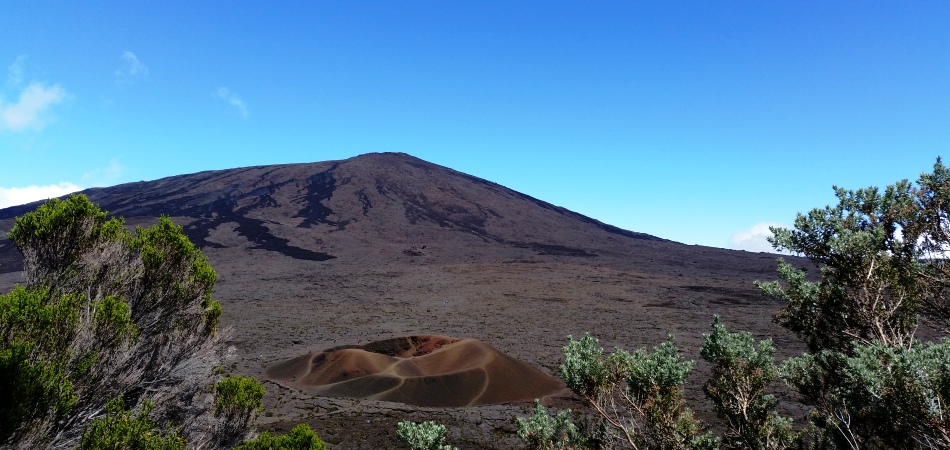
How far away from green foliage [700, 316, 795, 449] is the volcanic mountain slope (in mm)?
6251

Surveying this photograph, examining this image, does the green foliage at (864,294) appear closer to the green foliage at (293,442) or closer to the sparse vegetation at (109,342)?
the green foliage at (293,442)

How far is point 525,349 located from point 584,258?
97.9 ft

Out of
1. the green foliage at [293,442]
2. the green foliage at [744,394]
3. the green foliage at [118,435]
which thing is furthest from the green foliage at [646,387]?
the green foliage at [118,435]

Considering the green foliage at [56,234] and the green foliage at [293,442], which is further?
the green foliage at [56,234]

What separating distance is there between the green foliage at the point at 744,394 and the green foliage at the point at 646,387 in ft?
1.06

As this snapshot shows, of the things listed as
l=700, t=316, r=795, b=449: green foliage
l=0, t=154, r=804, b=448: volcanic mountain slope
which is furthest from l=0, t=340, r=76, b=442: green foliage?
l=700, t=316, r=795, b=449: green foliage

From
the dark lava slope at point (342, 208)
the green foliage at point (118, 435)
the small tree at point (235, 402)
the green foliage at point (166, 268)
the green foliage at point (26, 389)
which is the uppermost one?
the dark lava slope at point (342, 208)

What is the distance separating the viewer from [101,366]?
16.5ft

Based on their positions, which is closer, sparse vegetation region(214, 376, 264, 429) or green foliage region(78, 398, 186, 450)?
green foliage region(78, 398, 186, 450)

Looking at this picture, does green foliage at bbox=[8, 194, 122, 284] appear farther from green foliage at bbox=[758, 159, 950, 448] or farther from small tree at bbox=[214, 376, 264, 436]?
green foliage at bbox=[758, 159, 950, 448]

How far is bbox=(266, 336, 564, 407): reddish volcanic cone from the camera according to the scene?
12.8 meters

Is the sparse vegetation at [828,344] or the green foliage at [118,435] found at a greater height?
the sparse vegetation at [828,344]

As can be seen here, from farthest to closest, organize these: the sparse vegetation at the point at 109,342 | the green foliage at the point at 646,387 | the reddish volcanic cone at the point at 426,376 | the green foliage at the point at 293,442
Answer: the reddish volcanic cone at the point at 426,376
the green foliage at the point at 293,442
the green foliage at the point at 646,387
the sparse vegetation at the point at 109,342

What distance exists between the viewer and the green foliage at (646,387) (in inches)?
165
